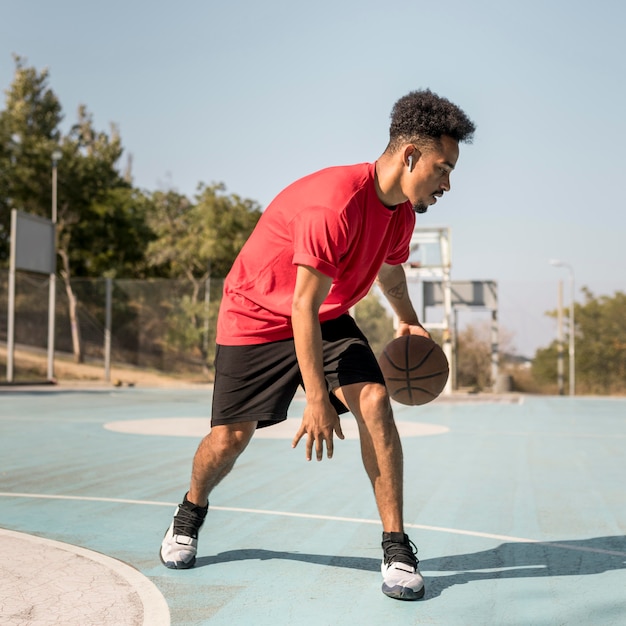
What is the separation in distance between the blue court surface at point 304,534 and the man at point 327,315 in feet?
0.85

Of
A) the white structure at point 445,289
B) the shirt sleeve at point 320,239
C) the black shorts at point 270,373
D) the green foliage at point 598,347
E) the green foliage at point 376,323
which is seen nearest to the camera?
Answer: the shirt sleeve at point 320,239

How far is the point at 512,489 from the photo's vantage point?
572cm

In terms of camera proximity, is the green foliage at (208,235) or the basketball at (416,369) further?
the green foliage at (208,235)

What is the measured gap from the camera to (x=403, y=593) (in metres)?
2.95

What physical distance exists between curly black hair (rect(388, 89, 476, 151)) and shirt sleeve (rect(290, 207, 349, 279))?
43 cm

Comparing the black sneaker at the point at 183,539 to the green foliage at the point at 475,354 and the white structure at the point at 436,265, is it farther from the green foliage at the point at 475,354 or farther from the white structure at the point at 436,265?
the green foliage at the point at 475,354

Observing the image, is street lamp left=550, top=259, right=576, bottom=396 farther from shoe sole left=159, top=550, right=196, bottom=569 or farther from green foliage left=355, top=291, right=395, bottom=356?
shoe sole left=159, top=550, right=196, bottom=569

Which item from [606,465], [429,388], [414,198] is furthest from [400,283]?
[606,465]

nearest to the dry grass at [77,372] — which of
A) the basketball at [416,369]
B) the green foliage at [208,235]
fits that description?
the green foliage at [208,235]

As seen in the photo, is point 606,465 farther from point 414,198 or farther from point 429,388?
point 414,198

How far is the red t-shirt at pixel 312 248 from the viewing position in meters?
2.88

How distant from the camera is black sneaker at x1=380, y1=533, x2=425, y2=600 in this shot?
296cm

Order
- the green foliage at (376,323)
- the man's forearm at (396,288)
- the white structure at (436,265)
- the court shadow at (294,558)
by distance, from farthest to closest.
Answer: the green foliage at (376,323) → the white structure at (436,265) → the man's forearm at (396,288) → the court shadow at (294,558)

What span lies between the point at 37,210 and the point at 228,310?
31.3 m
